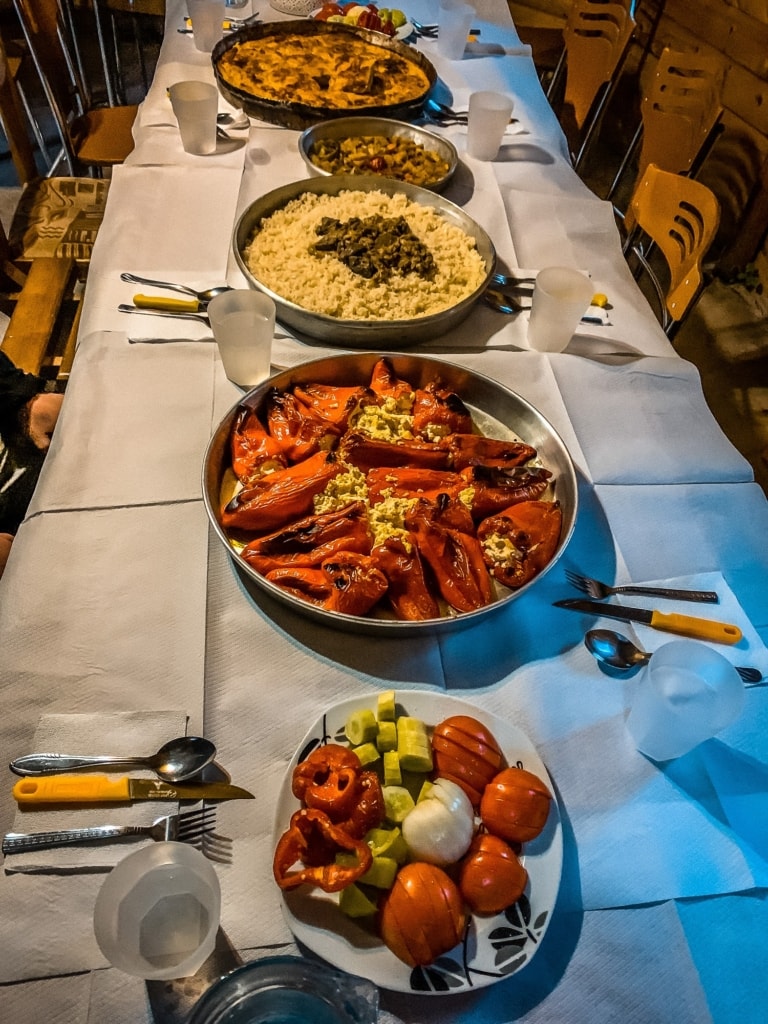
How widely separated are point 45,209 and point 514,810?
2582mm

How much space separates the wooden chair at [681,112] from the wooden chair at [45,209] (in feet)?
7.19

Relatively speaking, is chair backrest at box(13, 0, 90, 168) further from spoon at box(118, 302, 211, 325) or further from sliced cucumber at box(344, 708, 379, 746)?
sliced cucumber at box(344, 708, 379, 746)

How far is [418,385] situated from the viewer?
1507 millimetres

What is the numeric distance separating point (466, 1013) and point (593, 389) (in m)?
1.33

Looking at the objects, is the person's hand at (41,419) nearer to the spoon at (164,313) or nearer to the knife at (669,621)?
the spoon at (164,313)

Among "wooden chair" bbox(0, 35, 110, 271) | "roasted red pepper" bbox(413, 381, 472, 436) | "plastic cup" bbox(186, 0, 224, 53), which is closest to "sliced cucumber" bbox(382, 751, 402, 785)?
"roasted red pepper" bbox(413, 381, 472, 436)

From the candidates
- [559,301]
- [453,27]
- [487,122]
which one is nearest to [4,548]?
[559,301]

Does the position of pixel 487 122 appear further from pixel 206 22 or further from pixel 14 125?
pixel 14 125

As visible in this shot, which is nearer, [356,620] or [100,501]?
[356,620]

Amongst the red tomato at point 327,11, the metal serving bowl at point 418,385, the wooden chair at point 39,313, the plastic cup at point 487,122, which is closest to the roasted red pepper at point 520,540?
the metal serving bowl at point 418,385

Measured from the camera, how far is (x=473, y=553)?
1.17 metres

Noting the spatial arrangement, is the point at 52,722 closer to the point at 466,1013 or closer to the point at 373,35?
the point at 466,1013

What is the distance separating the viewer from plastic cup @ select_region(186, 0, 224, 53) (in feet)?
8.34

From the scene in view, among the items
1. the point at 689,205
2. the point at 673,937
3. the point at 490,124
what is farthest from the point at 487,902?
the point at 490,124
